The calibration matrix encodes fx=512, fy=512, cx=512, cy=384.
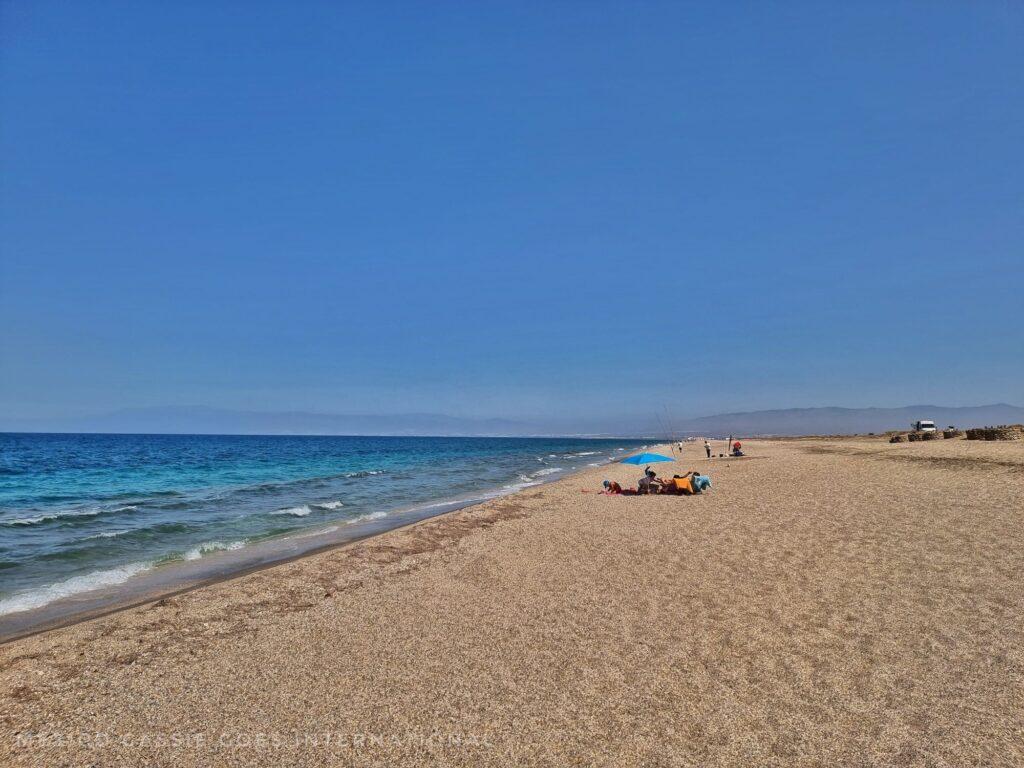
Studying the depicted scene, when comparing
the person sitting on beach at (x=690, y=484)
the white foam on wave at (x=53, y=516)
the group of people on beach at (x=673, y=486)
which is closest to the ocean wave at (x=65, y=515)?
the white foam on wave at (x=53, y=516)

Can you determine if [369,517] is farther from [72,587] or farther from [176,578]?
[72,587]

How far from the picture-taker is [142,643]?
6.56 metres

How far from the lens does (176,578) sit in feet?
35.3

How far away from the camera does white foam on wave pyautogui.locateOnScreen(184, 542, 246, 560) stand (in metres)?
12.7

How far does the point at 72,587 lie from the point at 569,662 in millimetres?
10216

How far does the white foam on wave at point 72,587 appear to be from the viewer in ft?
29.3

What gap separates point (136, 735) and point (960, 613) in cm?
923

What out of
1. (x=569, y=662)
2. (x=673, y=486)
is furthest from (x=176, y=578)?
(x=673, y=486)

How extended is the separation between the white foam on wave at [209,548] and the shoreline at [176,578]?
0.75 ft

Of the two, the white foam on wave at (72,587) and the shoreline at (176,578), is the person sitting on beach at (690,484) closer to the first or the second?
the shoreline at (176,578)

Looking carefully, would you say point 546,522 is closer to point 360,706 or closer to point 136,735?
point 360,706

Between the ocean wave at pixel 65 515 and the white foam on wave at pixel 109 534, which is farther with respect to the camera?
the ocean wave at pixel 65 515

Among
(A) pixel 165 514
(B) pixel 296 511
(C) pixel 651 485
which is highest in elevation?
(C) pixel 651 485

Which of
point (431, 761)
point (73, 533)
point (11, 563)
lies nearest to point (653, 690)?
point (431, 761)
